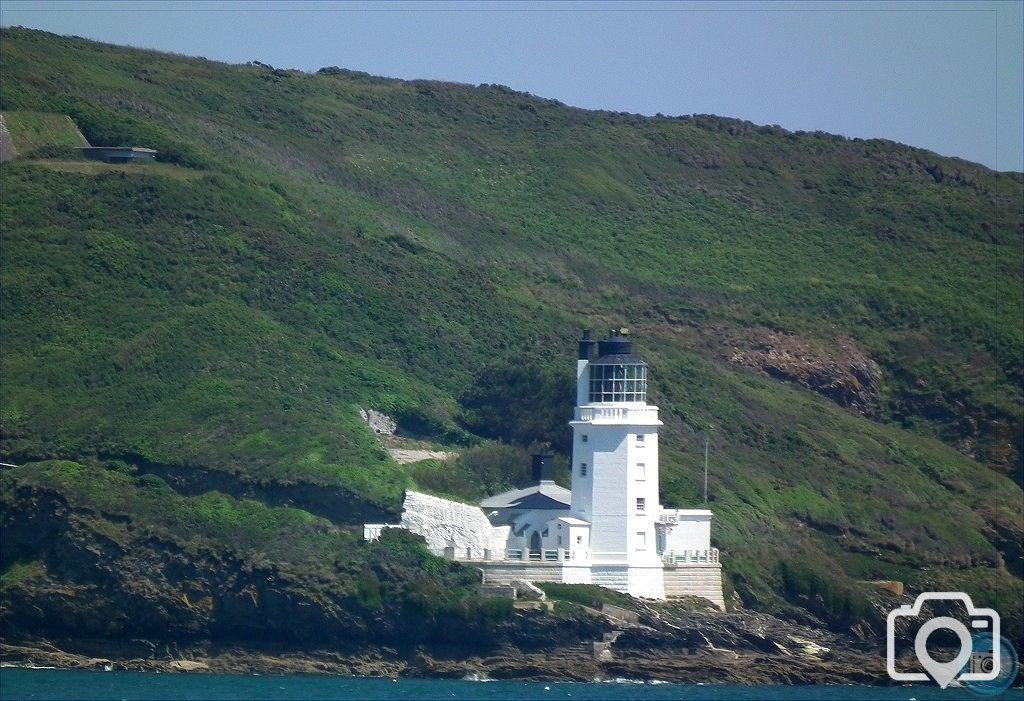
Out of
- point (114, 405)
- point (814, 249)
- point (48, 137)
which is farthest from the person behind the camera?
point (814, 249)

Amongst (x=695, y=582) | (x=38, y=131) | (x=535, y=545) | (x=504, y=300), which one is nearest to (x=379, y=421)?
(x=535, y=545)

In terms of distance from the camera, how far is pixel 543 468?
Answer: 68.6 meters

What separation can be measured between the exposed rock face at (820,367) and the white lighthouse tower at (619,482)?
28.8 metres

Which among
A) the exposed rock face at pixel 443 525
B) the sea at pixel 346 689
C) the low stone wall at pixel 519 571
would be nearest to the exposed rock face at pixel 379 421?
the exposed rock face at pixel 443 525

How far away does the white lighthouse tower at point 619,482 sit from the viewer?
2532 inches

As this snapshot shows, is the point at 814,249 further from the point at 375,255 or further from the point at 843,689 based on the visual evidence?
the point at 843,689

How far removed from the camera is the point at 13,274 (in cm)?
7819

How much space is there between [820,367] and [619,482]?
101 feet

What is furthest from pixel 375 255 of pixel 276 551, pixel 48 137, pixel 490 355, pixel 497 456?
pixel 276 551

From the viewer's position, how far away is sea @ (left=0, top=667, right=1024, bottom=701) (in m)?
58.1

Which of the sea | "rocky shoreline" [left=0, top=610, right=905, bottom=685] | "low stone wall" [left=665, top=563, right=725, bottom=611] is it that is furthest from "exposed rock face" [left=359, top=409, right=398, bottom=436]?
the sea

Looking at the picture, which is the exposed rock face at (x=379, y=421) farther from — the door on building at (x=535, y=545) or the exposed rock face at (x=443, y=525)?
the door on building at (x=535, y=545)

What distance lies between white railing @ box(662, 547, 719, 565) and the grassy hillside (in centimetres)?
208

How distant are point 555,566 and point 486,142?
192 ft
